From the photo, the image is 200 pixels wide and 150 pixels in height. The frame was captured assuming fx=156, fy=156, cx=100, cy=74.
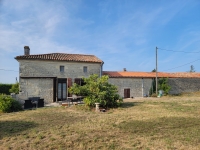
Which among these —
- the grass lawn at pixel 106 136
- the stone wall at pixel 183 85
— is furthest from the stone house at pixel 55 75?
the grass lawn at pixel 106 136

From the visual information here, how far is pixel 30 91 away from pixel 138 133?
13.5 meters

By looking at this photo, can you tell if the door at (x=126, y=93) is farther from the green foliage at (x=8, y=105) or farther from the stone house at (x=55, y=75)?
the green foliage at (x=8, y=105)

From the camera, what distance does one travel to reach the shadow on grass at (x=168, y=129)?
5453mm

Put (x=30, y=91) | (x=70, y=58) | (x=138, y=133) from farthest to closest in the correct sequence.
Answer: (x=70, y=58) → (x=30, y=91) → (x=138, y=133)

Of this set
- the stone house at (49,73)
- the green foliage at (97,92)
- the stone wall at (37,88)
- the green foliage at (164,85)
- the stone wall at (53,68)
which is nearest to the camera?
the green foliage at (97,92)

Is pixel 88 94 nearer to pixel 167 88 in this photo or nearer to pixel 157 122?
pixel 157 122

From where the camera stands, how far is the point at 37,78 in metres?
16.5

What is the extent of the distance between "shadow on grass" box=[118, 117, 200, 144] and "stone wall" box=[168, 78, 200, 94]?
17.2m

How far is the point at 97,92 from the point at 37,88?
805 cm

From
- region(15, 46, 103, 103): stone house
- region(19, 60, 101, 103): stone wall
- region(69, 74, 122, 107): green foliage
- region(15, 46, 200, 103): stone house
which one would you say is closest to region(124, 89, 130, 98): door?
region(15, 46, 200, 103): stone house

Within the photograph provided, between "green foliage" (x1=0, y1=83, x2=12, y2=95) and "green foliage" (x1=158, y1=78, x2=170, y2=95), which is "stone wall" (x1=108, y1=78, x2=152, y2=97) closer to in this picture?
"green foliage" (x1=158, y1=78, x2=170, y2=95)

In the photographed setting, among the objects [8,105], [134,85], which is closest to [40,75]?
[8,105]

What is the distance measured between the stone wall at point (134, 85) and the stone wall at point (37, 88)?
7911mm

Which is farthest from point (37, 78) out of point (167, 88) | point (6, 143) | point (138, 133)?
point (167, 88)
